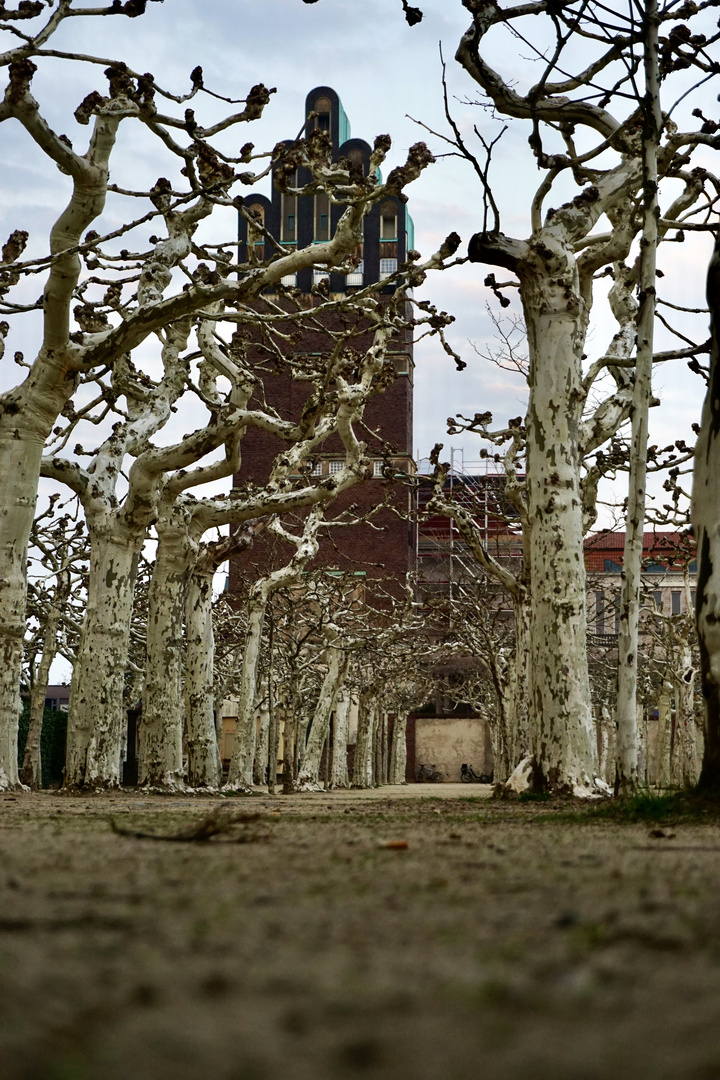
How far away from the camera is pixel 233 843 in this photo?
437 cm

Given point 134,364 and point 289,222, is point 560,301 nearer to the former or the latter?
point 134,364

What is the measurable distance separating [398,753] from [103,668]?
50378 mm

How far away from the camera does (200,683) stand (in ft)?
73.5

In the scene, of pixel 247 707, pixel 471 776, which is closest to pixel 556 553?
pixel 247 707

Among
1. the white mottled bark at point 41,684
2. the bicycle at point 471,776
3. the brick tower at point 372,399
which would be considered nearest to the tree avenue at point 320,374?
the white mottled bark at point 41,684

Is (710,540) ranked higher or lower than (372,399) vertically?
lower

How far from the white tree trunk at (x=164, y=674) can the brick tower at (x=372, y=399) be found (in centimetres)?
3861

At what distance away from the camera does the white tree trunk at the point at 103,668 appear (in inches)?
634

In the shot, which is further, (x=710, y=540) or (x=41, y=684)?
(x=41, y=684)

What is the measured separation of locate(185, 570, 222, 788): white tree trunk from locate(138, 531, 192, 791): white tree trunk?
198 cm

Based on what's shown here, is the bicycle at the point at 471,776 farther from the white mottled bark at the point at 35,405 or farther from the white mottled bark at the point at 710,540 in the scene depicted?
the white mottled bark at the point at 710,540

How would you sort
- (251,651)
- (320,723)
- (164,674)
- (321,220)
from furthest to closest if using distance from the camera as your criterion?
(321,220) → (320,723) → (251,651) → (164,674)

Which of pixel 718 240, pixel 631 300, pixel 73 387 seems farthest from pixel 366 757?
pixel 718 240

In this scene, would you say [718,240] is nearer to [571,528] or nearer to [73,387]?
[571,528]
